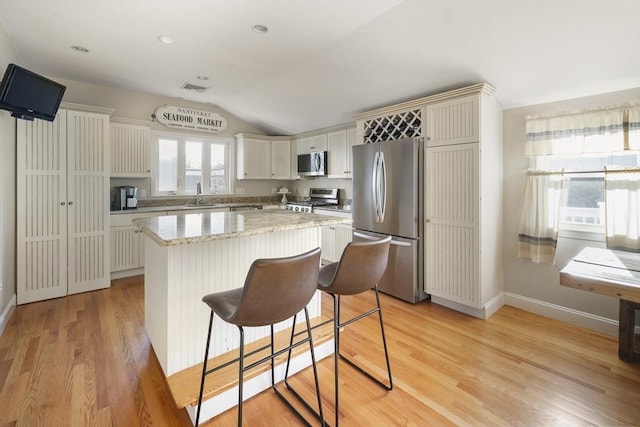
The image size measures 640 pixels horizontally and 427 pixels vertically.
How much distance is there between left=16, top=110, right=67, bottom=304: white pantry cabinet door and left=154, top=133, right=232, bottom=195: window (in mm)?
1450

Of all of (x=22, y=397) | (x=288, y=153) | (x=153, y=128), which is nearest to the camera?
(x=22, y=397)

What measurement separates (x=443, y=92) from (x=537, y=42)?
0.88 m

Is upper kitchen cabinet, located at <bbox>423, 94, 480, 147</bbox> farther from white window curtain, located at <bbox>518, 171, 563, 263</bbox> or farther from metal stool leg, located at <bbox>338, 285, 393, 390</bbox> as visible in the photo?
metal stool leg, located at <bbox>338, 285, 393, 390</bbox>

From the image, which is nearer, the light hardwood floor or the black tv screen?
the light hardwood floor

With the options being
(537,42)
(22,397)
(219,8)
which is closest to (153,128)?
(219,8)

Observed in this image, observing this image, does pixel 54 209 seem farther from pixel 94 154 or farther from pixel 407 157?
pixel 407 157

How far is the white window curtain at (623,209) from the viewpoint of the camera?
7.56 ft

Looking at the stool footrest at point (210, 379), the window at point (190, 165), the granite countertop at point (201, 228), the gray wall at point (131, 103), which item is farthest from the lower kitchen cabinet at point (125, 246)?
the stool footrest at point (210, 379)

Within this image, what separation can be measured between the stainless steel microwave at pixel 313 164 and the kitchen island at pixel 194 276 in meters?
2.89

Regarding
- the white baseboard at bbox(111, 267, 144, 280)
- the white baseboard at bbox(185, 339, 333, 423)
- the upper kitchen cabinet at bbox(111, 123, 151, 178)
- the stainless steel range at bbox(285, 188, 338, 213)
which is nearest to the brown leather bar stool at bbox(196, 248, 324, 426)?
the white baseboard at bbox(185, 339, 333, 423)

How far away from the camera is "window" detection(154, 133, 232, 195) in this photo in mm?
4738

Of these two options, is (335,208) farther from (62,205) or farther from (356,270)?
(62,205)

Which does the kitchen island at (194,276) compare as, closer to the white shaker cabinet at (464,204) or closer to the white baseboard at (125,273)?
the white shaker cabinet at (464,204)

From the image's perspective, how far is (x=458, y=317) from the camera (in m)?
2.84
